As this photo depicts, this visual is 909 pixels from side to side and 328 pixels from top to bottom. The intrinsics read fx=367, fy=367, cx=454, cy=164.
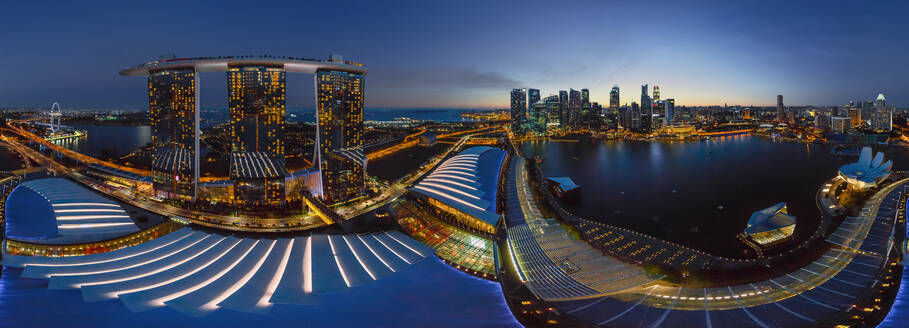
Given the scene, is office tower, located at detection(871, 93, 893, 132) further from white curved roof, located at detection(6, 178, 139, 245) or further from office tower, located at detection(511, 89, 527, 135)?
white curved roof, located at detection(6, 178, 139, 245)

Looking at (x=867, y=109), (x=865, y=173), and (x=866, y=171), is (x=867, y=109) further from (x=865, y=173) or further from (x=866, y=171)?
(x=865, y=173)

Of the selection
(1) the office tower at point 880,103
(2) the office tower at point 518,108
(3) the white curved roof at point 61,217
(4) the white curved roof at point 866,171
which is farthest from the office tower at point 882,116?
(3) the white curved roof at point 61,217

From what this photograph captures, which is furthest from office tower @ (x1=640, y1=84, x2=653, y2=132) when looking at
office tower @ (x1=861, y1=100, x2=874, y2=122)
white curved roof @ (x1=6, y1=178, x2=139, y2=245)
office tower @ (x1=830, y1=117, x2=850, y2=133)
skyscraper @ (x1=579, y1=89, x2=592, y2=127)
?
white curved roof @ (x1=6, y1=178, x2=139, y2=245)

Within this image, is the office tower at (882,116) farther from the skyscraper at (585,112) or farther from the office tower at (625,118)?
the skyscraper at (585,112)

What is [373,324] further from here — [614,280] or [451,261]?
[614,280]

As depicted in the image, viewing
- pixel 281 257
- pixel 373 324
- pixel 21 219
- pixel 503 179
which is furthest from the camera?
pixel 503 179

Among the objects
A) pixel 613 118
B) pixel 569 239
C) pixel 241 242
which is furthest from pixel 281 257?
pixel 613 118
